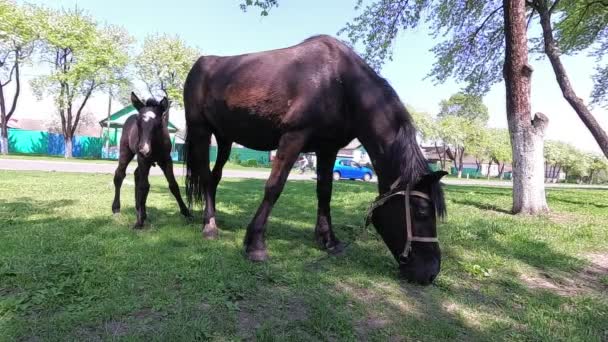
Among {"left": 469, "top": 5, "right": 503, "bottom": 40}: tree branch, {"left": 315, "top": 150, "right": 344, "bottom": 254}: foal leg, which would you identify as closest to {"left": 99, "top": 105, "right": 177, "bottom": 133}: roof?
{"left": 469, "top": 5, "right": 503, "bottom": 40}: tree branch

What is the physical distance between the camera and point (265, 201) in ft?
14.2

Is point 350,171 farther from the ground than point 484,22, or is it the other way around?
point 484,22

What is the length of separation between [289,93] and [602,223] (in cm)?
606

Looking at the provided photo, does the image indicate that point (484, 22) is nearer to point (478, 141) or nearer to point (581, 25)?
point (581, 25)

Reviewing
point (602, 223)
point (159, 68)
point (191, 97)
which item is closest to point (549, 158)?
point (159, 68)

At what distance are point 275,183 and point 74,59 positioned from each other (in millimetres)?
34693

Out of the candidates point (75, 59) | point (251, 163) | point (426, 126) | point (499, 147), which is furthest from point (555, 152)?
point (75, 59)

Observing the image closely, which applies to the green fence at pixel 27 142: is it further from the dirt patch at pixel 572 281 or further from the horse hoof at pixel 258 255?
the dirt patch at pixel 572 281

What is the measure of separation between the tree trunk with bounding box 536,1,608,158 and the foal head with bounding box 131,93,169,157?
390 inches

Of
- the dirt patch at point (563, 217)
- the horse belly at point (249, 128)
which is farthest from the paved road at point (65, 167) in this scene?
the dirt patch at point (563, 217)

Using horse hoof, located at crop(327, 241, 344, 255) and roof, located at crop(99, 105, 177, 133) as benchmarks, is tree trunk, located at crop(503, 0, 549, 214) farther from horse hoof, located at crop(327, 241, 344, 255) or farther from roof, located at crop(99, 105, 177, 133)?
roof, located at crop(99, 105, 177, 133)

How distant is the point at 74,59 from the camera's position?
106ft

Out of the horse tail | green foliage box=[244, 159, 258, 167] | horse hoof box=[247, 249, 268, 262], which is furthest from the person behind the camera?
green foliage box=[244, 159, 258, 167]

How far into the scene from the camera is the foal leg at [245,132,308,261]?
416 centimetres
